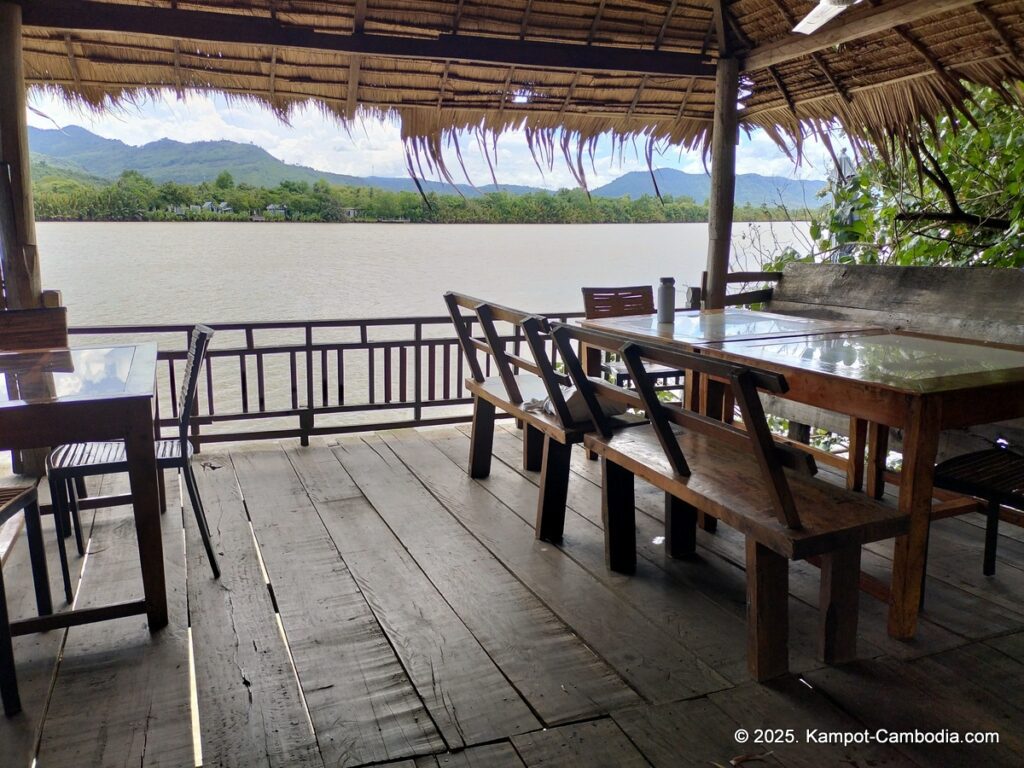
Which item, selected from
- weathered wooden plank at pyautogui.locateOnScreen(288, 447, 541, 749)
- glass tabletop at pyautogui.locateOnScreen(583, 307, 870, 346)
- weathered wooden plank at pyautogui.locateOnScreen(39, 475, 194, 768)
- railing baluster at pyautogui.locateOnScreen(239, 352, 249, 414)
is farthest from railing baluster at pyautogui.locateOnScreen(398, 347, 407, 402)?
weathered wooden plank at pyautogui.locateOnScreen(39, 475, 194, 768)

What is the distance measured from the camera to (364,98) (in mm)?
4305

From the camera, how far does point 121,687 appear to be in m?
1.94

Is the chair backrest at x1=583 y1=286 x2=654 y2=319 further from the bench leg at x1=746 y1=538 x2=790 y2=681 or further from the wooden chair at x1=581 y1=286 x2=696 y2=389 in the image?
the bench leg at x1=746 y1=538 x2=790 y2=681

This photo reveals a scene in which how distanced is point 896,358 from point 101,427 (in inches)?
99.0

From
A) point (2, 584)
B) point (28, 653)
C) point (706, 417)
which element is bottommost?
point (28, 653)

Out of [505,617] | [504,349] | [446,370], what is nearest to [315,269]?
[446,370]

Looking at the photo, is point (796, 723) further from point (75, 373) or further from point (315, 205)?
point (315, 205)

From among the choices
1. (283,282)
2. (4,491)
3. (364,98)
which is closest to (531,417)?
(4,491)

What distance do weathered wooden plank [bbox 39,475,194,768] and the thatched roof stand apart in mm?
2590

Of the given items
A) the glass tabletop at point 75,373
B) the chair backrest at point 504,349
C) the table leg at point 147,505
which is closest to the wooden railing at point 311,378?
the chair backrest at point 504,349

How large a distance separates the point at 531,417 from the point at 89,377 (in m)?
1.56

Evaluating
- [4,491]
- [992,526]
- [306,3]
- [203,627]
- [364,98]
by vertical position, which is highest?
[306,3]

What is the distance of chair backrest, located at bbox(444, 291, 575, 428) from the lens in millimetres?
2625

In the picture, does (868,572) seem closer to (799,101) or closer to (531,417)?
(531,417)
